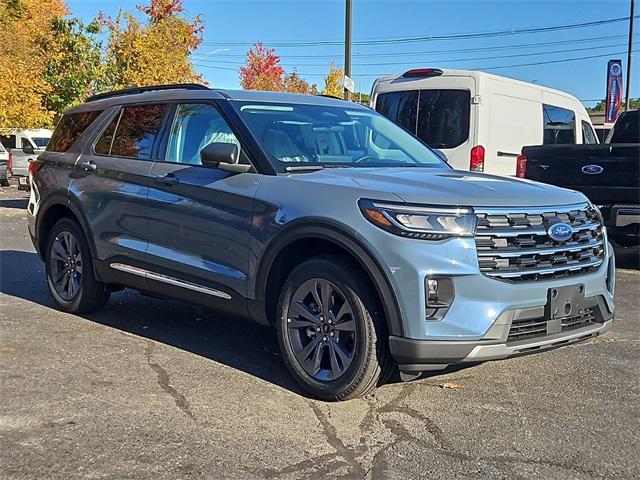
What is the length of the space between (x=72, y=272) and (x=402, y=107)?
565 centimetres

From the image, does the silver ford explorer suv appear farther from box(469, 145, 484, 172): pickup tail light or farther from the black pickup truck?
box(469, 145, 484, 172): pickup tail light

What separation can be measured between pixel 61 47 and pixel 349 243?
77.5 ft

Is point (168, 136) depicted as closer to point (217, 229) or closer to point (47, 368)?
point (217, 229)

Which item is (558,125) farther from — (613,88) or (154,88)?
(613,88)

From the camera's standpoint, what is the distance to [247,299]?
4.30 meters

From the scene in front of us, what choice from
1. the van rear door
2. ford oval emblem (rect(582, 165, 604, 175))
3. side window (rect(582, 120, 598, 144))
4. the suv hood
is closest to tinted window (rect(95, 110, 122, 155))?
the suv hood

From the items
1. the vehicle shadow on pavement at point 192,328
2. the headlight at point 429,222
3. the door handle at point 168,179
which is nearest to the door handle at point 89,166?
the door handle at point 168,179

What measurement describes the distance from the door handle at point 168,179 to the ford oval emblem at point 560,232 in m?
2.46

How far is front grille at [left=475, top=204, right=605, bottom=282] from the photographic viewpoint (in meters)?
3.54

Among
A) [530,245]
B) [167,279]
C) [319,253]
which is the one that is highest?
[530,245]

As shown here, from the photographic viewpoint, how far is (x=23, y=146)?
22469 mm

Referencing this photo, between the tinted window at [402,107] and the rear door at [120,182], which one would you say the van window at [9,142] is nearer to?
the tinted window at [402,107]

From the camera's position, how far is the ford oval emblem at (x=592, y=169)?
25.9 ft

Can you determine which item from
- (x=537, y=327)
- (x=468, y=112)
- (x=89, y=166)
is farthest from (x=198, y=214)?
(x=468, y=112)
